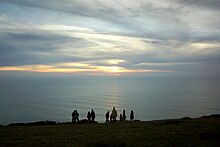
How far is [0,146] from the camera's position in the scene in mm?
15117

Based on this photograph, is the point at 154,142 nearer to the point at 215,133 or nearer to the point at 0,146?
the point at 215,133

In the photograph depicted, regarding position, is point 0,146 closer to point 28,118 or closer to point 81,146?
point 81,146

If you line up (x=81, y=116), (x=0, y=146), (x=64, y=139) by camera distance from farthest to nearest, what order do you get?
(x=81, y=116), (x=64, y=139), (x=0, y=146)

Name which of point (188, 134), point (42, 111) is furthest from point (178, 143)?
point (42, 111)

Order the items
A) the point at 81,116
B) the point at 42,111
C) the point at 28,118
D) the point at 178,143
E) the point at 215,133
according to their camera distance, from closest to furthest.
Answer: the point at 178,143 → the point at 215,133 → the point at 28,118 → the point at 81,116 → the point at 42,111

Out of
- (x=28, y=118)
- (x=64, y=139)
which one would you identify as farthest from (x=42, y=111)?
(x=64, y=139)

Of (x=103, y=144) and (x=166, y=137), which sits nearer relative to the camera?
(x=103, y=144)

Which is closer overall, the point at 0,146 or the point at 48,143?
the point at 0,146

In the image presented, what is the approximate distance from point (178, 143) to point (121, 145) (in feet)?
12.6

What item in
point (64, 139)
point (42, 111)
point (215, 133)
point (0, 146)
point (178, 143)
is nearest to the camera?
point (0, 146)

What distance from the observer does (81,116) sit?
147125 millimetres

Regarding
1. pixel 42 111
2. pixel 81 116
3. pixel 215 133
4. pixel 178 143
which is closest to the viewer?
pixel 178 143

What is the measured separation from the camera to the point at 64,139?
18016mm

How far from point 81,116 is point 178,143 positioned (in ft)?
440
